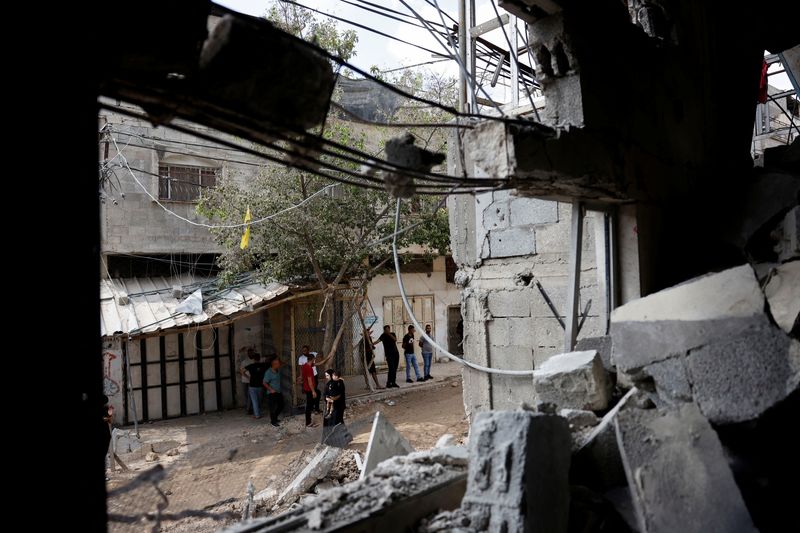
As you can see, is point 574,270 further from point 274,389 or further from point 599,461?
point 274,389

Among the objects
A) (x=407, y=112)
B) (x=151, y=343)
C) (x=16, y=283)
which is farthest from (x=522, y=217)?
(x=151, y=343)

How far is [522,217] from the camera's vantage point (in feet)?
23.1

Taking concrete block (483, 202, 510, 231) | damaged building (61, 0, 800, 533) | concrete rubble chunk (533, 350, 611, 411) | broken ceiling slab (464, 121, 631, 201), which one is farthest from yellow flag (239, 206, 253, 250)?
concrete rubble chunk (533, 350, 611, 411)

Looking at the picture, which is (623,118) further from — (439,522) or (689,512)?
(439,522)

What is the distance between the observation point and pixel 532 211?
695cm

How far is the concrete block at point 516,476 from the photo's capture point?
313 cm

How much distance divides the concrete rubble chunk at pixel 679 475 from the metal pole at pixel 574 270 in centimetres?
161

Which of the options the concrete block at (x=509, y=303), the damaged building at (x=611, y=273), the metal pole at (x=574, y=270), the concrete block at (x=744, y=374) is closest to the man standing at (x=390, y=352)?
the damaged building at (x=611, y=273)

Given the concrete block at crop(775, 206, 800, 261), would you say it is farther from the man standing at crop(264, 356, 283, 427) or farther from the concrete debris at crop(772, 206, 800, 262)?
the man standing at crop(264, 356, 283, 427)

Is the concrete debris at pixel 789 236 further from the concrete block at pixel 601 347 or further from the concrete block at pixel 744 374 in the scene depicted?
the concrete block at pixel 601 347

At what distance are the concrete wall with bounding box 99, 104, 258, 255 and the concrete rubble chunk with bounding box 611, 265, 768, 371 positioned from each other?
10.7 metres

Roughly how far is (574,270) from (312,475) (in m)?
4.89

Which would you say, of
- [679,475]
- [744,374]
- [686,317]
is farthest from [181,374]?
[744,374]

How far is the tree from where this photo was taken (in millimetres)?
11641
